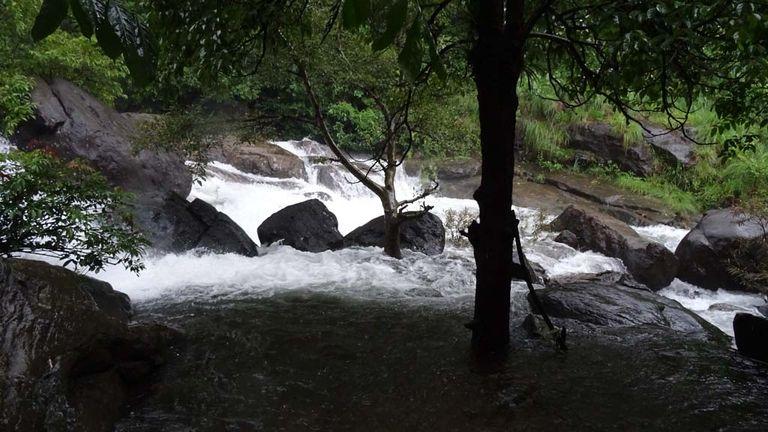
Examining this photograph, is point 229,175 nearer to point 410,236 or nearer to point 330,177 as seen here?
point 330,177

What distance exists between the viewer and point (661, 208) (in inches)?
575

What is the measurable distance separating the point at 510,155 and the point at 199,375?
2.74 metres

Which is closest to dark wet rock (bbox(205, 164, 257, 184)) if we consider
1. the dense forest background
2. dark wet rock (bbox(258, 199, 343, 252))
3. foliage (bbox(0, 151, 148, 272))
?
the dense forest background

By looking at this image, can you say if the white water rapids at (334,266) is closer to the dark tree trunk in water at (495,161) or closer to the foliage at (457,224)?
the foliage at (457,224)

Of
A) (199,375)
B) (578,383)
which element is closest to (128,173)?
(199,375)

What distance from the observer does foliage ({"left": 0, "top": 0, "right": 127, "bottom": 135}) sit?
7172 millimetres

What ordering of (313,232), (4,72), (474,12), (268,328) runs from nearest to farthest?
(474,12) → (268,328) → (4,72) → (313,232)

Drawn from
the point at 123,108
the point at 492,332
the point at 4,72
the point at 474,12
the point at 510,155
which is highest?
the point at 123,108

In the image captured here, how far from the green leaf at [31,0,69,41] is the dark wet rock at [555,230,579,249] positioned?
1202 centimetres

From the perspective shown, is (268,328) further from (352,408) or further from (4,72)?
(4,72)

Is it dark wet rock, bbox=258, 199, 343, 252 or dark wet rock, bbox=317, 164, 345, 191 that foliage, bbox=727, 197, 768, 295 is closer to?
dark wet rock, bbox=258, 199, 343, 252

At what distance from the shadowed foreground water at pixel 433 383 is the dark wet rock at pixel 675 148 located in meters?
13.6

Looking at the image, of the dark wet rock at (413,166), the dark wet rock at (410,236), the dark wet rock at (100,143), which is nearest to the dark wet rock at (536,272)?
the dark wet rock at (410,236)

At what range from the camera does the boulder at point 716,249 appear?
9984 millimetres
